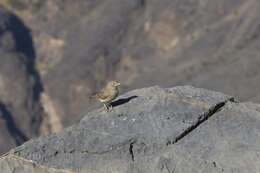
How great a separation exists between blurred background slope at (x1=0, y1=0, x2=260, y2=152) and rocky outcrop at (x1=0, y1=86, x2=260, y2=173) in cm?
4956

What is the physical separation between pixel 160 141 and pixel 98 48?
69463 mm

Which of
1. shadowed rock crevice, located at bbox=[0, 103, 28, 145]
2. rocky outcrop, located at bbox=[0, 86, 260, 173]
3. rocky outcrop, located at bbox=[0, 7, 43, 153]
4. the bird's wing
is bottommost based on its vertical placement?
rocky outcrop, located at bbox=[0, 86, 260, 173]

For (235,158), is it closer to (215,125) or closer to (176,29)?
(215,125)

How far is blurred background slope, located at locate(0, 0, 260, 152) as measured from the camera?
7475 centimetres

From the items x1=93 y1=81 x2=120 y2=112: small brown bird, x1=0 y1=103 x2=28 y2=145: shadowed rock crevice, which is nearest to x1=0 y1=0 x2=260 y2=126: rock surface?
x1=0 y1=103 x2=28 y2=145: shadowed rock crevice

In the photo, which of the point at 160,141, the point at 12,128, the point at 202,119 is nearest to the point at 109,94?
the point at 202,119

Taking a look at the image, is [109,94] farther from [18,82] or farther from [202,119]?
[18,82]

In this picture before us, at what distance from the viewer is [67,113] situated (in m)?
81.8

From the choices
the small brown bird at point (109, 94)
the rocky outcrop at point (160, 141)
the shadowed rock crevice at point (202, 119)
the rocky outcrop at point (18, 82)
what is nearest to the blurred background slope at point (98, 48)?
the rocky outcrop at point (18, 82)

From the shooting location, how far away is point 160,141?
17.8m

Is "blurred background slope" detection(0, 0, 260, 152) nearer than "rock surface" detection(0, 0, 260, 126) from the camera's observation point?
No

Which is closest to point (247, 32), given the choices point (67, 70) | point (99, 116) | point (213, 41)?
point (213, 41)

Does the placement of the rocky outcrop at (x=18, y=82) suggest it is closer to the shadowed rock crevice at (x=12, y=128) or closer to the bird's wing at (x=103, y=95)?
the shadowed rock crevice at (x=12, y=128)

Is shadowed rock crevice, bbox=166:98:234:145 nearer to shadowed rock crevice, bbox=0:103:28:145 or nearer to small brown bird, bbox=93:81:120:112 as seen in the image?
small brown bird, bbox=93:81:120:112
